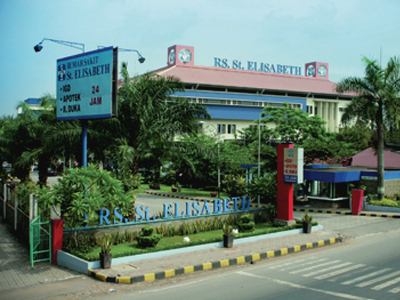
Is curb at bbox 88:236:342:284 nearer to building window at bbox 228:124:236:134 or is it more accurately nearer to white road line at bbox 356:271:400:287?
white road line at bbox 356:271:400:287

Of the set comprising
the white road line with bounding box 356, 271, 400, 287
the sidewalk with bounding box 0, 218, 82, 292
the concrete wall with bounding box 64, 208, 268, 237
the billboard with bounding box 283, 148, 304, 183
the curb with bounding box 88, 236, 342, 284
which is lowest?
the sidewalk with bounding box 0, 218, 82, 292

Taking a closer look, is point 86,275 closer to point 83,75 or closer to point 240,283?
point 240,283

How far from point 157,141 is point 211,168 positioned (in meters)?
19.3

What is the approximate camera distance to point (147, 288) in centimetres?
1050

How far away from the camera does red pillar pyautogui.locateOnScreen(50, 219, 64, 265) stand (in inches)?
499

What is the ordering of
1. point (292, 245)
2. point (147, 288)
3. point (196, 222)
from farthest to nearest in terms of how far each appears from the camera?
1. point (196, 222)
2. point (292, 245)
3. point (147, 288)

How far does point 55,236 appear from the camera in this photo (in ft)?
41.9

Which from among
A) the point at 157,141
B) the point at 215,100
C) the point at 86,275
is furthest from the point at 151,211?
the point at 215,100

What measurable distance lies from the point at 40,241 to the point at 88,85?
19.6 ft

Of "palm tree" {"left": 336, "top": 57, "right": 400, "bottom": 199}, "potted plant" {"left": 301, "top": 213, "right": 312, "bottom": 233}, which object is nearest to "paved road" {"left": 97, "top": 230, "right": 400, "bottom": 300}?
"potted plant" {"left": 301, "top": 213, "right": 312, "bottom": 233}

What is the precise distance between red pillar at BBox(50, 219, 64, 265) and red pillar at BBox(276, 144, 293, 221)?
969 cm

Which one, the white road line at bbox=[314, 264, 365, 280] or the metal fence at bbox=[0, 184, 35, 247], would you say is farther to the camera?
the metal fence at bbox=[0, 184, 35, 247]

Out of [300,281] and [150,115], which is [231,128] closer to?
[150,115]

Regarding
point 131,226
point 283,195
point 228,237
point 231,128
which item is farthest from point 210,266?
point 231,128
